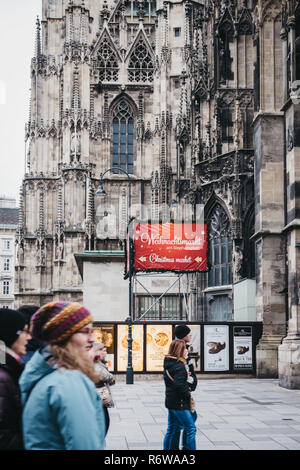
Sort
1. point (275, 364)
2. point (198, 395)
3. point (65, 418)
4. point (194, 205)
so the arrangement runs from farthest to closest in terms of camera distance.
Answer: point (194, 205)
point (275, 364)
point (198, 395)
point (65, 418)

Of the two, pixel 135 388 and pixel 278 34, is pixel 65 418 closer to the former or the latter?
pixel 135 388

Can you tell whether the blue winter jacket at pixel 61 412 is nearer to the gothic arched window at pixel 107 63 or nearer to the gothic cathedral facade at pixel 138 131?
the gothic cathedral facade at pixel 138 131

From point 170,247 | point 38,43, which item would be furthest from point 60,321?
point 38,43

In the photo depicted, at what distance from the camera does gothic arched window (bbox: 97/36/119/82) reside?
5150 cm

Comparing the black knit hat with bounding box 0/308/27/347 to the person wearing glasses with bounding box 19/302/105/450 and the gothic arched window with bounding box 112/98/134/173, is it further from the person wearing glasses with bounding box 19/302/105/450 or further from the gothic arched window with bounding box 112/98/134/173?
the gothic arched window with bounding box 112/98/134/173

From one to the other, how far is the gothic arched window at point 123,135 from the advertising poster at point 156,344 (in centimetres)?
2896

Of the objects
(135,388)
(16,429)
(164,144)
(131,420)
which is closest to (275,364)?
(135,388)

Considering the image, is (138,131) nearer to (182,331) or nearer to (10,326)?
(182,331)

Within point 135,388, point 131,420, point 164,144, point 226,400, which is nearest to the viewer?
point 131,420

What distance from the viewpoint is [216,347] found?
909 inches

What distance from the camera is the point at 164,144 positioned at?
1901 inches

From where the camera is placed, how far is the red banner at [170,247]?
25.4 metres

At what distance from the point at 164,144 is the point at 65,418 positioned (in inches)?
1794

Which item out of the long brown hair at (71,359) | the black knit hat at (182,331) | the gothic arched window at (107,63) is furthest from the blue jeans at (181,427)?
the gothic arched window at (107,63)
